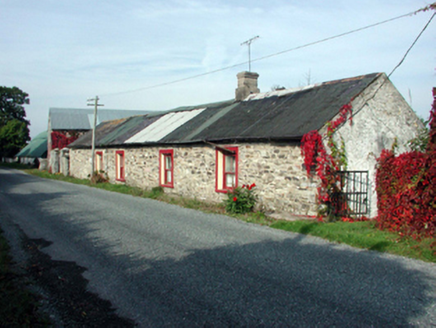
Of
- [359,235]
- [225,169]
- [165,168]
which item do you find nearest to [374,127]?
[359,235]

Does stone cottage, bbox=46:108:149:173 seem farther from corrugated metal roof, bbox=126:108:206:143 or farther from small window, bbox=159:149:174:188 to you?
small window, bbox=159:149:174:188

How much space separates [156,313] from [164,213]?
845 centimetres

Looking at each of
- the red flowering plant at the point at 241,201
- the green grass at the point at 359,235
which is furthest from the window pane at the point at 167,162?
the red flowering plant at the point at 241,201

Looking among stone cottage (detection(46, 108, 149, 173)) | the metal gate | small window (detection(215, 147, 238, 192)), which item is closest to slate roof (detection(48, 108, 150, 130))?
stone cottage (detection(46, 108, 149, 173))

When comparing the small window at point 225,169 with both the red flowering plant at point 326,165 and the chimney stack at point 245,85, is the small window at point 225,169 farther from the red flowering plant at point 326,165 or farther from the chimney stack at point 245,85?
the chimney stack at point 245,85

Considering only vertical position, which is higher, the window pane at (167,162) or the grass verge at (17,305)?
the window pane at (167,162)

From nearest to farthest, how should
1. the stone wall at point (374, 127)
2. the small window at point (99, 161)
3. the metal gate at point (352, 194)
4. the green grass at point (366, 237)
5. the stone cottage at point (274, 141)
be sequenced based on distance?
1. the green grass at point (366, 237)
2. the metal gate at point (352, 194)
3. the stone cottage at point (274, 141)
4. the stone wall at point (374, 127)
5. the small window at point (99, 161)

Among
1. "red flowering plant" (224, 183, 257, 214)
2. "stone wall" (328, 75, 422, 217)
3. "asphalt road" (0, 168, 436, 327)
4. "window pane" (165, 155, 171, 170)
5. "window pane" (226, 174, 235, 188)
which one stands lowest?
"asphalt road" (0, 168, 436, 327)

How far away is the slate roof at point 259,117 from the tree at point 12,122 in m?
53.5

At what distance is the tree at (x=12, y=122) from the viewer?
226 ft

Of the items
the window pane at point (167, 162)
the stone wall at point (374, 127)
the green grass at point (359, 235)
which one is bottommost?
the green grass at point (359, 235)

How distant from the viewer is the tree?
68875mm

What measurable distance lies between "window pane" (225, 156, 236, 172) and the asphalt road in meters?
4.28

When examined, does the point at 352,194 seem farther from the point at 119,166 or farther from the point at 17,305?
the point at 119,166
